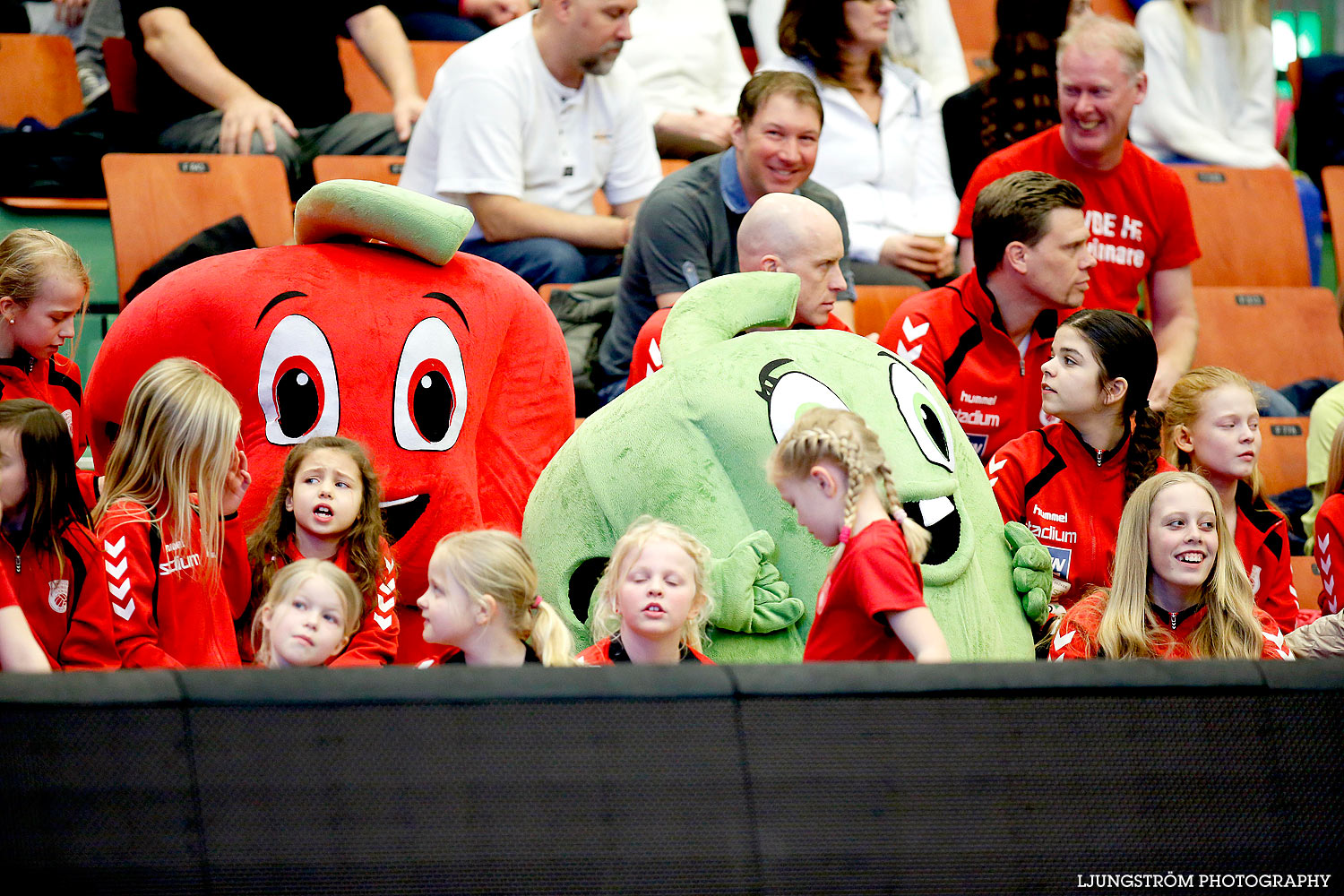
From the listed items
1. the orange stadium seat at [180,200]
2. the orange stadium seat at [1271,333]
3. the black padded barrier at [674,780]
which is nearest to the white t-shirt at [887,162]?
the orange stadium seat at [1271,333]

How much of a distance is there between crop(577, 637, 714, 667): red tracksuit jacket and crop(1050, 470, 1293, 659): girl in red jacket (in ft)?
1.96

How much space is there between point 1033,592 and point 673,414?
0.63 m

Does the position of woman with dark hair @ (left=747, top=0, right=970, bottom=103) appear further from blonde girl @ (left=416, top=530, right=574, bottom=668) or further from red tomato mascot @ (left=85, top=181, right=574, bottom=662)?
blonde girl @ (left=416, top=530, right=574, bottom=668)

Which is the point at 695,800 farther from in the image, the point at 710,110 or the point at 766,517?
the point at 710,110

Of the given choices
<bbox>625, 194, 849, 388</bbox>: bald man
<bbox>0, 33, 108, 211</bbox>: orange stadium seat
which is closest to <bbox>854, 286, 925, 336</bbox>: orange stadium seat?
<bbox>625, 194, 849, 388</bbox>: bald man

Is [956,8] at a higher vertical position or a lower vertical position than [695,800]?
higher

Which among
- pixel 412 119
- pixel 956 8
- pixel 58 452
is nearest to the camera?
pixel 58 452

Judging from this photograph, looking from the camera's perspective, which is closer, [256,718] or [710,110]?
[256,718]

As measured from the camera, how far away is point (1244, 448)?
2.67 metres

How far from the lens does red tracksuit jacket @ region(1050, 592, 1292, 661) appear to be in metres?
2.24

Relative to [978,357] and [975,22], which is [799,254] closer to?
[978,357]

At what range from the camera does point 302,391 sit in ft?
7.88

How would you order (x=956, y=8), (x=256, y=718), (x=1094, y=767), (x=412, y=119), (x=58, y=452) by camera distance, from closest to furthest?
1. (x=256, y=718)
2. (x=1094, y=767)
3. (x=58, y=452)
4. (x=412, y=119)
5. (x=956, y=8)

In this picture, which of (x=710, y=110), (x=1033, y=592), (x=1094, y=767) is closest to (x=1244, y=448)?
(x=1033, y=592)
